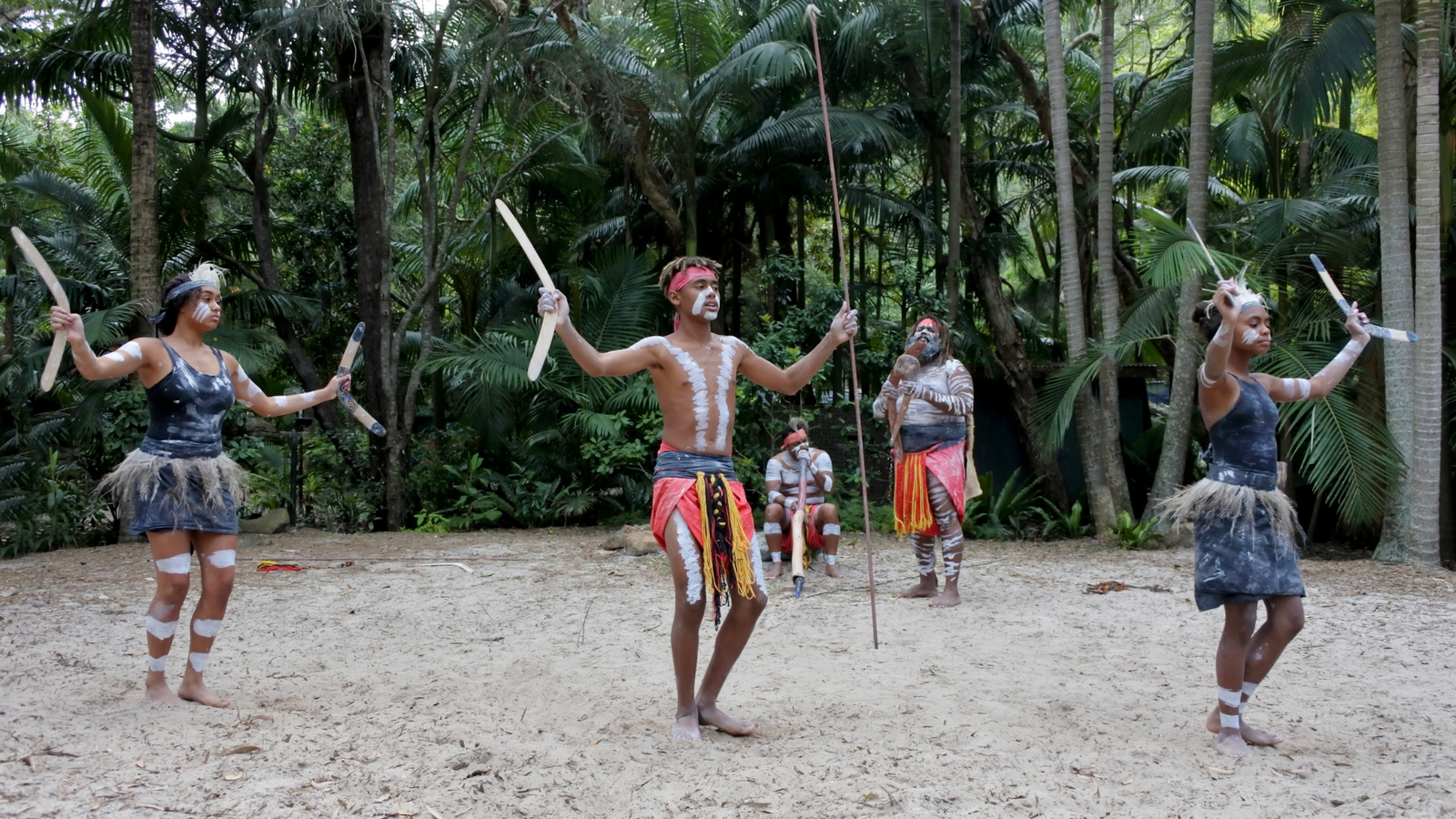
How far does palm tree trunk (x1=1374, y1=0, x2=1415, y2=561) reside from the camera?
823cm

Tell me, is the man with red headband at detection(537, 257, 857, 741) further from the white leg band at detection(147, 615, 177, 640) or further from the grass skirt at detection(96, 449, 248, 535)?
the white leg band at detection(147, 615, 177, 640)

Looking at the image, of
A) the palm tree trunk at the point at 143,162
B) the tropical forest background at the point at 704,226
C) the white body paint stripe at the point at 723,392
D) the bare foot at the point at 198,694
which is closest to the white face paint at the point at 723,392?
the white body paint stripe at the point at 723,392

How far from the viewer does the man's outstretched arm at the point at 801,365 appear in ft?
13.7

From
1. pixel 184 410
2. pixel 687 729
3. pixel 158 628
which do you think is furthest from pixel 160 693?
pixel 687 729

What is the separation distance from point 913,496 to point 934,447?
0.32 meters

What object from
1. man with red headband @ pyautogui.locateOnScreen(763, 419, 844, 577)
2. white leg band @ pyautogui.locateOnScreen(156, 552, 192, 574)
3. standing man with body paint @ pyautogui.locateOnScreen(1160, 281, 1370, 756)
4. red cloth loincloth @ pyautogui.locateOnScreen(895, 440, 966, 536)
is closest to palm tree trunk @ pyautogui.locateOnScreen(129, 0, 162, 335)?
man with red headband @ pyautogui.locateOnScreen(763, 419, 844, 577)

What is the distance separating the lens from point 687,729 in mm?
4055

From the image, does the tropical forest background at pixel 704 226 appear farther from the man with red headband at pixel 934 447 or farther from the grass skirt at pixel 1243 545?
the grass skirt at pixel 1243 545

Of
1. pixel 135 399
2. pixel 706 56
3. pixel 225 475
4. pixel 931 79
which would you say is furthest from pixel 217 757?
pixel 931 79

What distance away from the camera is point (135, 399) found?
10367mm

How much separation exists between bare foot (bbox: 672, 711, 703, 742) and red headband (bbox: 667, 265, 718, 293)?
63.5 inches

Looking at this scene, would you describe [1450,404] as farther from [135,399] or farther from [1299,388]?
[135,399]

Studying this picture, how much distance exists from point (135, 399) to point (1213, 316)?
31.8 ft

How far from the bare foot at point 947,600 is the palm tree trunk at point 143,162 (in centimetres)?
734
